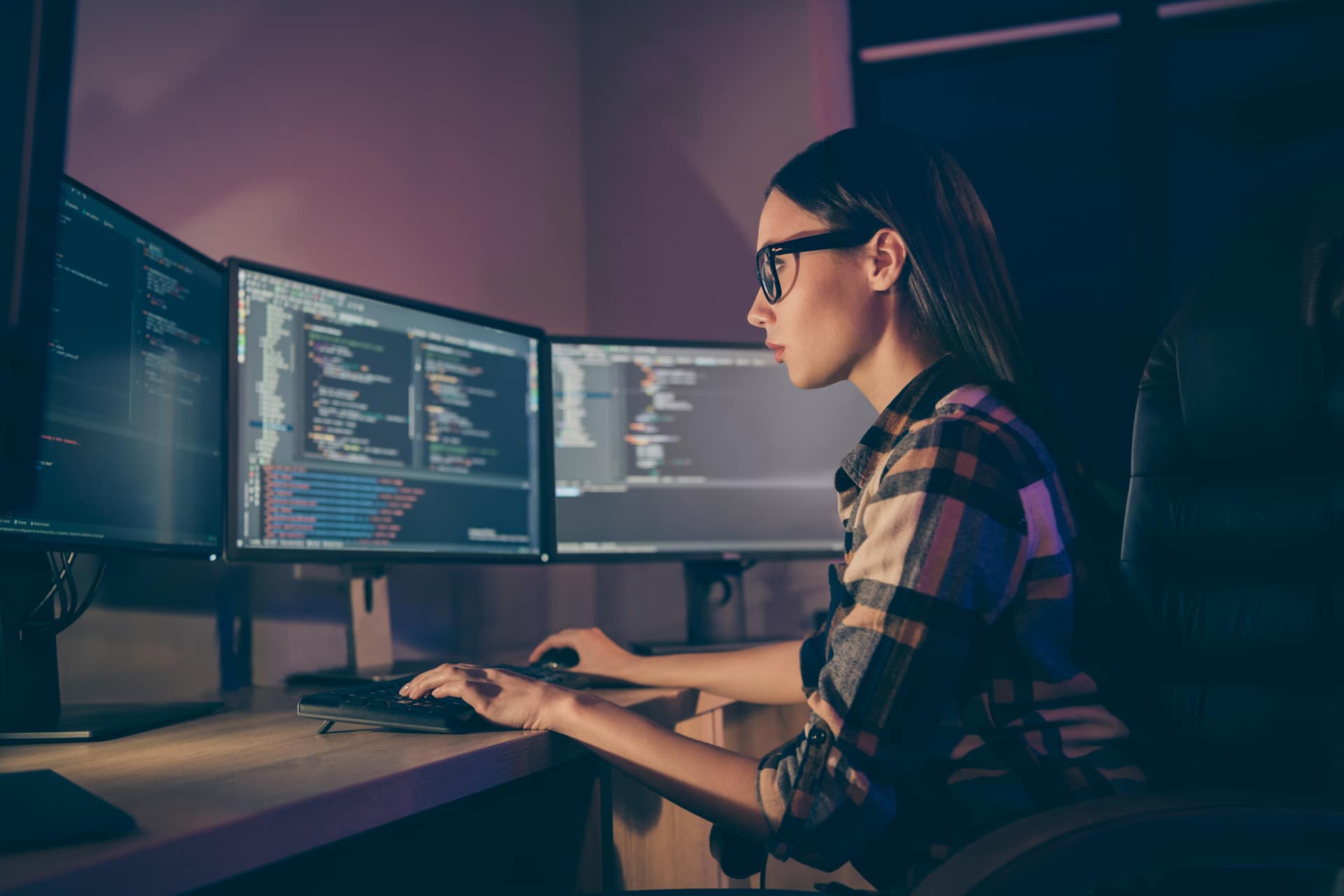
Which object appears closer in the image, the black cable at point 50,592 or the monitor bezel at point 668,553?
the black cable at point 50,592

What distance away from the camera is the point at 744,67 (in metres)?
2.20

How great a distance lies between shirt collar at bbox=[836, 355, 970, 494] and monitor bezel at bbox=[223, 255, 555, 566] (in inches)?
28.0

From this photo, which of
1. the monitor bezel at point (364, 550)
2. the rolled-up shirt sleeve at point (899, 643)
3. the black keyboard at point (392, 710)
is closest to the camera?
the rolled-up shirt sleeve at point (899, 643)

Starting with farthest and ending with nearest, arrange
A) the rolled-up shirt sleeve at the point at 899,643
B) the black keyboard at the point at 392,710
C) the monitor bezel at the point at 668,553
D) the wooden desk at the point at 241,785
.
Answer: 1. the monitor bezel at the point at 668,553
2. the black keyboard at the point at 392,710
3. the rolled-up shirt sleeve at the point at 899,643
4. the wooden desk at the point at 241,785

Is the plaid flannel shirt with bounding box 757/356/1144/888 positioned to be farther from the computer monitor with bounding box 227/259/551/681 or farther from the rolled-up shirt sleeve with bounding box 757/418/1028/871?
the computer monitor with bounding box 227/259/551/681

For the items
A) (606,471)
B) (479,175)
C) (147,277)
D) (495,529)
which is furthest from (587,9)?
(147,277)

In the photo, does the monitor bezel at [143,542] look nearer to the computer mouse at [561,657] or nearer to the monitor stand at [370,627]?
the monitor stand at [370,627]

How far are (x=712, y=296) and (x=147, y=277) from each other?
4.26 ft

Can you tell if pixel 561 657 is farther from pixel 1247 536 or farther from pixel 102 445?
pixel 1247 536

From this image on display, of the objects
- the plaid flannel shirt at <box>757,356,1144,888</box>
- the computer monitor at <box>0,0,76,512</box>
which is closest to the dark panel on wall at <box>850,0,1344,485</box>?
the plaid flannel shirt at <box>757,356,1144,888</box>

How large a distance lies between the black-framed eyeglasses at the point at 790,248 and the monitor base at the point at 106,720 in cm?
73

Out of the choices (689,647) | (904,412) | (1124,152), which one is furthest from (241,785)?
(1124,152)

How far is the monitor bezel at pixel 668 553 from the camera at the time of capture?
5.33 feet

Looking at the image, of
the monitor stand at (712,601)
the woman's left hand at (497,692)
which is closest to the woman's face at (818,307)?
the woman's left hand at (497,692)
